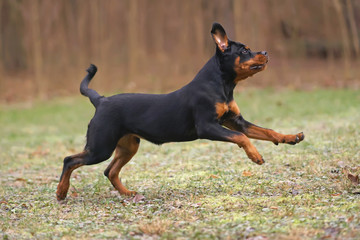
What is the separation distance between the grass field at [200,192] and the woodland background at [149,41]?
14752mm

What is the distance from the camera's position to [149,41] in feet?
109

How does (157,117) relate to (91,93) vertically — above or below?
below

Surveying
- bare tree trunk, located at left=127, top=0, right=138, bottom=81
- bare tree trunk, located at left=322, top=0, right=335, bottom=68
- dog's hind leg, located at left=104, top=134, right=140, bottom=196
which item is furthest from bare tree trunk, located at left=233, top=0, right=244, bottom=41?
dog's hind leg, located at left=104, top=134, right=140, bottom=196

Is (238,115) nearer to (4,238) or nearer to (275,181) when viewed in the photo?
(275,181)

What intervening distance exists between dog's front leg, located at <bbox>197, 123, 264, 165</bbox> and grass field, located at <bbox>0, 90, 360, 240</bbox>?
1.57 ft

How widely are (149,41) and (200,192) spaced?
2692cm

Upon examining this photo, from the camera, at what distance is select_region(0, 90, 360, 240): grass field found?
515cm

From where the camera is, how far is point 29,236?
5336 millimetres

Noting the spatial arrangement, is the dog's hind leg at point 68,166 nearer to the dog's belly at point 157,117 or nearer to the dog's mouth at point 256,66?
the dog's belly at point 157,117

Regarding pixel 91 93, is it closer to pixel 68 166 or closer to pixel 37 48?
pixel 68 166

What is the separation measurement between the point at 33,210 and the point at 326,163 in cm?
396

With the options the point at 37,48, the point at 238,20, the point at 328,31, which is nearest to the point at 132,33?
the point at 37,48

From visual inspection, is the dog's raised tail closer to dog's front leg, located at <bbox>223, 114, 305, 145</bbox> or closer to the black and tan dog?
the black and tan dog

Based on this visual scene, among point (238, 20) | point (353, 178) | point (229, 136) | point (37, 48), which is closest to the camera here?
point (229, 136)
